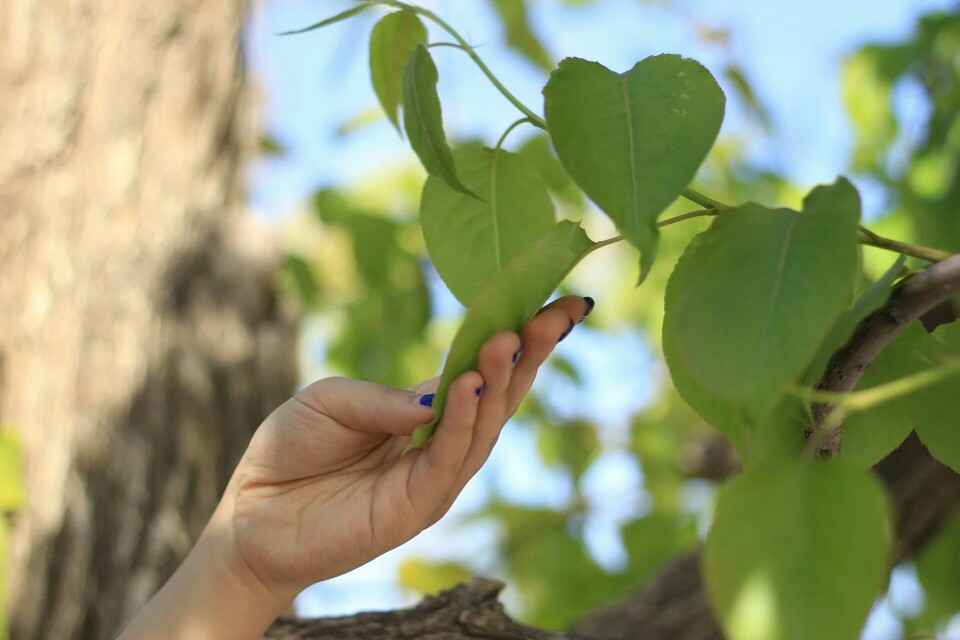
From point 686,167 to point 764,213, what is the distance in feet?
0.18

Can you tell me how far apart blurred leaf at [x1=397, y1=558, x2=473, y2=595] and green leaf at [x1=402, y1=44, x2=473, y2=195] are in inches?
51.0

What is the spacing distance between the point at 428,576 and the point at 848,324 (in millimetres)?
1399

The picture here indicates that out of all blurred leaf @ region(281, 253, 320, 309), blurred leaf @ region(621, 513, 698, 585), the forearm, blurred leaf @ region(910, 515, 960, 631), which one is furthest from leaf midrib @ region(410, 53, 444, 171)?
blurred leaf @ region(621, 513, 698, 585)

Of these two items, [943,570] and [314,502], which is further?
[943,570]

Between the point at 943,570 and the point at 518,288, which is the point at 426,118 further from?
the point at 943,570

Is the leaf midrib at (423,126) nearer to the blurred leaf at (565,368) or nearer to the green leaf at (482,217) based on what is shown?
the green leaf at (482,217)

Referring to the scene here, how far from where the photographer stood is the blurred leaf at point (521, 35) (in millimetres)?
1599

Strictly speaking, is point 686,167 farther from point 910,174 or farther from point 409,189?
point 409,189

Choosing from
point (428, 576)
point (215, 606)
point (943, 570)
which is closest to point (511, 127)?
point (215, 606)

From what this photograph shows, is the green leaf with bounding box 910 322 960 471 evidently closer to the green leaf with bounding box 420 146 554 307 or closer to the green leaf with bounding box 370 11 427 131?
the green leaf with bounding box 420 146 554 307

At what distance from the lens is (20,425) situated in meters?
1.19

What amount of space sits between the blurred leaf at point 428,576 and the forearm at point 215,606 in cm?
101

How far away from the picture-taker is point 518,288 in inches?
18.1

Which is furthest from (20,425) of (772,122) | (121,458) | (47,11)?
(772,122)
